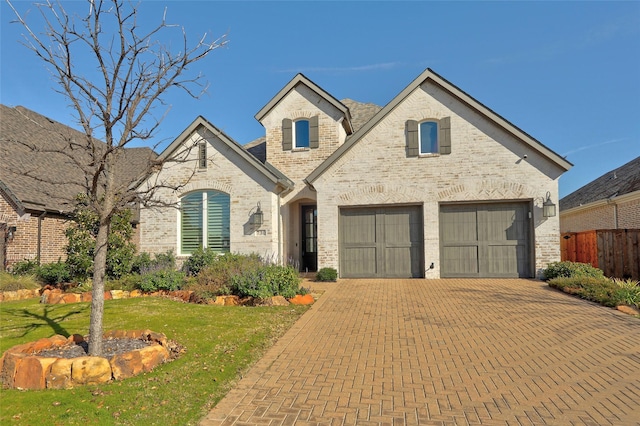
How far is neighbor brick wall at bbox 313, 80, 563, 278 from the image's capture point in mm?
13586

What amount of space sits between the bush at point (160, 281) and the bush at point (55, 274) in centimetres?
300

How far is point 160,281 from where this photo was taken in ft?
36.8

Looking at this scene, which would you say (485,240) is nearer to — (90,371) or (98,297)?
(98,297)

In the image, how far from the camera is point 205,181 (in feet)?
50.6

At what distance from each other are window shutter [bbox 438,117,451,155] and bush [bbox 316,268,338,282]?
582cm

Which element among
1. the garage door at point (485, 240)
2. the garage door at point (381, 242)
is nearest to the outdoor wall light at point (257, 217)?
the garage door at point (381, 242)

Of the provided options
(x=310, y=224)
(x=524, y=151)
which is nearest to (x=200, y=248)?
(x=310, y=224)

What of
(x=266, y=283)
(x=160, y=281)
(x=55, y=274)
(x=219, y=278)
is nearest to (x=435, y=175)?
(x=266, y=283)

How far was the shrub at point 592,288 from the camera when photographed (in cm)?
936

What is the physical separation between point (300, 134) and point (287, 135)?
60 cm

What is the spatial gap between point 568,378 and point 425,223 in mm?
9291

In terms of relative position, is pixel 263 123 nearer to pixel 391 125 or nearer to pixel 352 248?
pixel 391 125

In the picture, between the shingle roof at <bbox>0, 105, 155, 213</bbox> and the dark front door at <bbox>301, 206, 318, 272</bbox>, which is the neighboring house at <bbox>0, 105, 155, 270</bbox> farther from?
the dark front door at <bbox>301, 206, 318, 272</bbox>

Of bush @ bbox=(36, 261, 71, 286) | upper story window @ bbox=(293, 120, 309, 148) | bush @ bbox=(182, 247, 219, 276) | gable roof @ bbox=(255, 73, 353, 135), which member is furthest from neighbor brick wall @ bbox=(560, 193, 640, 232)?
bush @ bbox=(36, 261, 71, 286)
